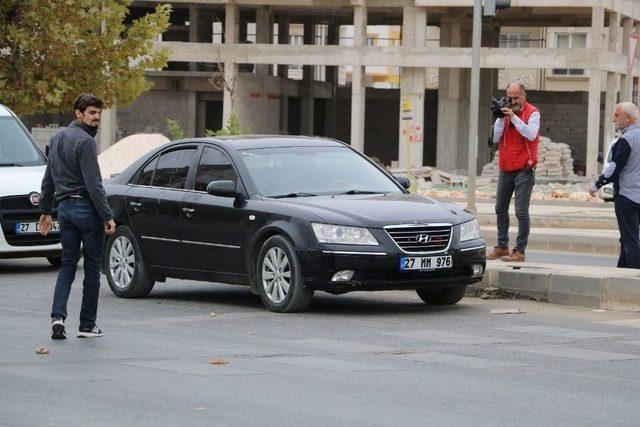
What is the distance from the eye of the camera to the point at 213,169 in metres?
15.4

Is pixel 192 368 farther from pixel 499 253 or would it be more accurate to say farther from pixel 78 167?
pixel 499 253

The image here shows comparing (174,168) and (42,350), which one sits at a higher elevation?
(174,168)

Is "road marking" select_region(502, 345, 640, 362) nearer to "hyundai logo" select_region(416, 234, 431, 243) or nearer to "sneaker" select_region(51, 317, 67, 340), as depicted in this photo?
"hyundai logo" select_region(416, 234, 431, 243)

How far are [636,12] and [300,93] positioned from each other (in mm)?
17988

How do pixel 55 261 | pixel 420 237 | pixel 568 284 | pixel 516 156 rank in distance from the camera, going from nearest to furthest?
pixel 420 237 → pixel 568 284 → pixel 516 156 → pixel 55 261

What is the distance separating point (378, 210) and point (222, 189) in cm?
149

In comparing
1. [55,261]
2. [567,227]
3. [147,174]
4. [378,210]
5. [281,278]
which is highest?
[147,174]

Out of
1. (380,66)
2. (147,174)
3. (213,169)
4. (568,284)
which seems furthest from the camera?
(380,66)

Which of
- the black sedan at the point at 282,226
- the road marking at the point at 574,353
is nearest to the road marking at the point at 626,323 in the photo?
the black sedan at the point at 282,226

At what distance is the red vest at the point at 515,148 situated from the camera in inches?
682

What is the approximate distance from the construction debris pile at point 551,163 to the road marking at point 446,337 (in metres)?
47.7

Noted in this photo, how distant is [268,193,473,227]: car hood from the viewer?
45.5ft

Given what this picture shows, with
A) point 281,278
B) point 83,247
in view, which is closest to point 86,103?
point 83,247

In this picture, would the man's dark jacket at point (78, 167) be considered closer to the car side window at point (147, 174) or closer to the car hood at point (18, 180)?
the car side window at point (147, 174)
